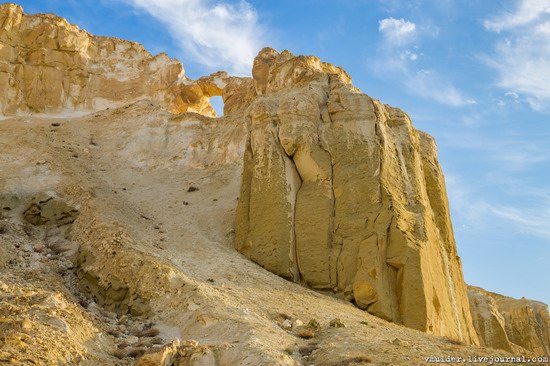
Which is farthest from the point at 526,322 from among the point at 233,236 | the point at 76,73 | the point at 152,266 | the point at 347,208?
the point at 152,266

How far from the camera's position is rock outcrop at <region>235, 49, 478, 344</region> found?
1823 cm

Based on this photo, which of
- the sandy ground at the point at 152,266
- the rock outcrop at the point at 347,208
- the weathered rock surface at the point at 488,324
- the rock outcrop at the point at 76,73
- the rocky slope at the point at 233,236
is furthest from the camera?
the rock outcrop at the point at 76,73

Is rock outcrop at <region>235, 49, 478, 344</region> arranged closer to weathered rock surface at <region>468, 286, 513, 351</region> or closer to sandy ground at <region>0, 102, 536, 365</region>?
sandy ground at <region>0, 102, 536, 365</region>

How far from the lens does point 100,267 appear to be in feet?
56.3

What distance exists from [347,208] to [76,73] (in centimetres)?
2236

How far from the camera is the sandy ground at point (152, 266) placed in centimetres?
1183

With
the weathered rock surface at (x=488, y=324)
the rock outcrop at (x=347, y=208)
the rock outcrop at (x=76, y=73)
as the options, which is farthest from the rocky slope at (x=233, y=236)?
the rock outcrop at (x=76, y=73)

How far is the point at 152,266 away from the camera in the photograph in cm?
1661

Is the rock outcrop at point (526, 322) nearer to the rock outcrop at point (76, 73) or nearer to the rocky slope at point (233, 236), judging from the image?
the rocky slope at point (233, 236)

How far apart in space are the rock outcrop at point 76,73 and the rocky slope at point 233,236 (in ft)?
3.27

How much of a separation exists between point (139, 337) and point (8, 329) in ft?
10.6

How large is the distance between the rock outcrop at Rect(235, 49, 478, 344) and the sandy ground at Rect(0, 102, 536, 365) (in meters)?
1.09

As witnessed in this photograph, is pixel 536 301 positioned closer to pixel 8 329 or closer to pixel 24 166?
pixel 24 166

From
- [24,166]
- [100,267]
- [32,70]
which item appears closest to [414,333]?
[100,267]
